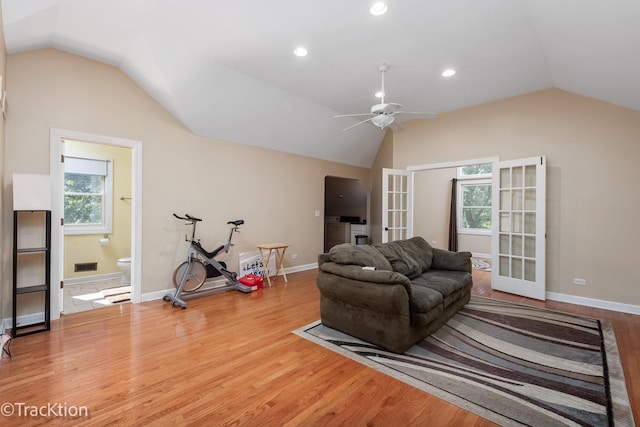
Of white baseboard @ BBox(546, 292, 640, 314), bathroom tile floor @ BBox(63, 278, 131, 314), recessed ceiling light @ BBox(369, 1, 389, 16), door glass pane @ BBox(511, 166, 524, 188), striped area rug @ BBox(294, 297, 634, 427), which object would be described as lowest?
striped area rug @ BBox(294, 297, 634, 427)

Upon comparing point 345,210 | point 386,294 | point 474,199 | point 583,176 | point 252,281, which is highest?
point 583,176

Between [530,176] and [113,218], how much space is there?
6993 millimetres

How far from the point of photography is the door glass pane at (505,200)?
14.8 ft

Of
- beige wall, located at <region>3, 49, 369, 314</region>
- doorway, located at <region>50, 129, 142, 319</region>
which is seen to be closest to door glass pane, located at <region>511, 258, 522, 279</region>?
beige wall, located at <region>3, 49, 369, 314</region>

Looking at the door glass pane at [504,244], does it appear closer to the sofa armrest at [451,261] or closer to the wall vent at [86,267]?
the sofa armrest at [451,261]

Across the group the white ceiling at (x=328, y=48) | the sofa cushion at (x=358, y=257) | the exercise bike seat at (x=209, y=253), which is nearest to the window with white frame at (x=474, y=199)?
the white ceiling at (x=328, y=48)

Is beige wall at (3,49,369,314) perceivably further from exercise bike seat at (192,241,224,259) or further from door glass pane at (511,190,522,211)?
door glass pane at (511,190,522,211)

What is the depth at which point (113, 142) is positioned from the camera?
3537 mm

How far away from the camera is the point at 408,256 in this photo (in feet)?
11.4

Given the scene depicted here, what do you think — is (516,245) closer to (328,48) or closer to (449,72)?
(449,72)

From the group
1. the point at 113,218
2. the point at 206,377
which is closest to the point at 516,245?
the point at 206,377

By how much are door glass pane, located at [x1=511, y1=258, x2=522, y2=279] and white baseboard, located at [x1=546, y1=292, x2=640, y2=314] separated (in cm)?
43

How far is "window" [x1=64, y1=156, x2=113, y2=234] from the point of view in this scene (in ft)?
15.5

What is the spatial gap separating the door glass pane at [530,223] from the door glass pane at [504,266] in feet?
1.79
